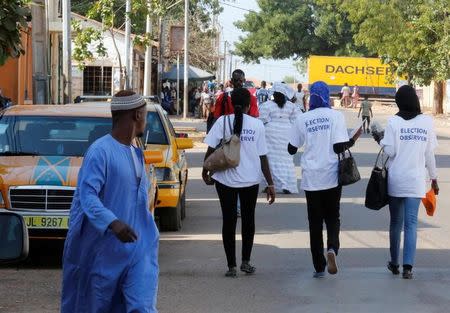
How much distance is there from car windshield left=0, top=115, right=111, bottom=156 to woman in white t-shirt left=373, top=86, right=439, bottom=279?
133 inches

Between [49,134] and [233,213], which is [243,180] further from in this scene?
[49,134]

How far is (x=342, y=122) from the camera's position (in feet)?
33.4

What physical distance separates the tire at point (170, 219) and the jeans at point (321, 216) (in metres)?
3.19

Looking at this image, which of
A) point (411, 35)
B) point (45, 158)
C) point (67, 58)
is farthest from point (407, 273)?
point (411, 35)

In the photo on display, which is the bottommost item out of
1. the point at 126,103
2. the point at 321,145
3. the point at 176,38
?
the point at 321,145

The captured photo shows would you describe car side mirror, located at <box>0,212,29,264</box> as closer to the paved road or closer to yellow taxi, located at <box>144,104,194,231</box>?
the paved road

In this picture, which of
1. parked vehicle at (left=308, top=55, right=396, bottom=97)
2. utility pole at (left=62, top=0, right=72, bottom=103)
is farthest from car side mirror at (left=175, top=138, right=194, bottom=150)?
parked vehicle at (left=308, top=55, right=396, bottom=97)

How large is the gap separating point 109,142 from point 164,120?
8363 mm

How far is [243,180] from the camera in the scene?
10320mm

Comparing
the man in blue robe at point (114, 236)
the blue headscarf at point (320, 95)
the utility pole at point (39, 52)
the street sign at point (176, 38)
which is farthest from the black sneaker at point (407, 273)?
the street sign at point (176, 38)

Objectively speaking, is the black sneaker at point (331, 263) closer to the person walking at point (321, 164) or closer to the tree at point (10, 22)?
the person walking at point (321, 164)

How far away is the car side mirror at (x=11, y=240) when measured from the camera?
4087mm

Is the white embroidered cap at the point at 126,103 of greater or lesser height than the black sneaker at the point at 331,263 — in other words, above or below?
above

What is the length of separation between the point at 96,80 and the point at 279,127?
35.1 m
